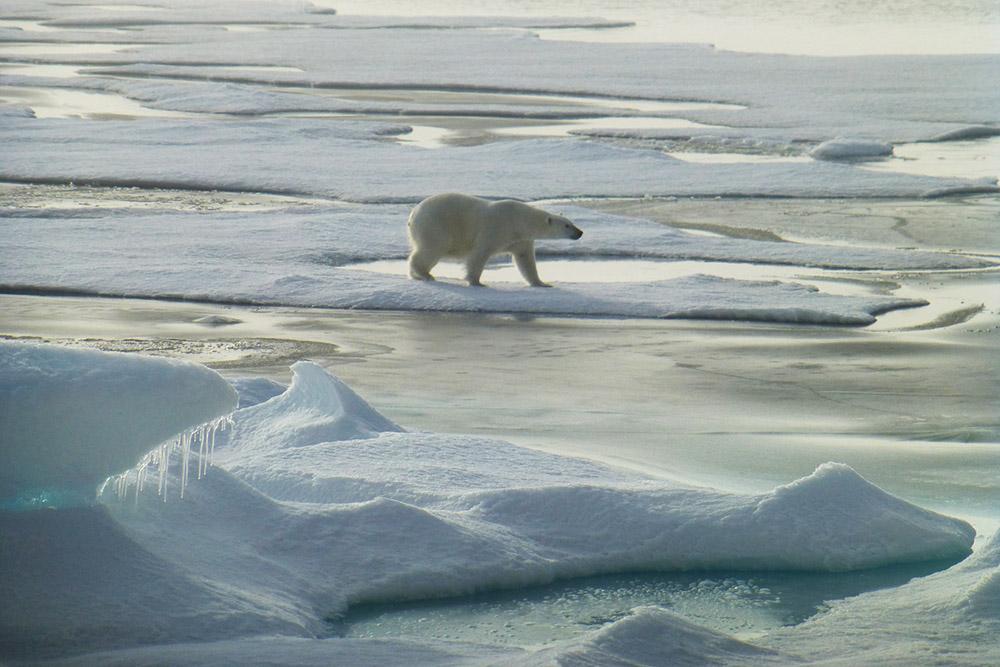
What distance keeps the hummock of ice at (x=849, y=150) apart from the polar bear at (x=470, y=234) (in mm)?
7653

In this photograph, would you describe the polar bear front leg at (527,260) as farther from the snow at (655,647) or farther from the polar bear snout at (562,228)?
the snow at (655,647)

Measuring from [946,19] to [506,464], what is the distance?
38.5 metres

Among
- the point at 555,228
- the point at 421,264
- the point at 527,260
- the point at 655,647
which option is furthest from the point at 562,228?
the point at 655,647

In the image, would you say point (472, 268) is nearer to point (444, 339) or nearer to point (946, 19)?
point (444, 339)

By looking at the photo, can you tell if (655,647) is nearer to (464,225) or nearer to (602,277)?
(464,225)

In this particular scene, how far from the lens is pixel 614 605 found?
15.3 feet

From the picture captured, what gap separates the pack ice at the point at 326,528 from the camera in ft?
13.5

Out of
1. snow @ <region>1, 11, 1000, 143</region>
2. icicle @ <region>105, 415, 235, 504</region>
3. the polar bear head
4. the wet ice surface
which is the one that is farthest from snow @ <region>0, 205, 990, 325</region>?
snow @ <region>1, 11, 1000, 143</region>

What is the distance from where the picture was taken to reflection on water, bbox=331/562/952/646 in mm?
4434

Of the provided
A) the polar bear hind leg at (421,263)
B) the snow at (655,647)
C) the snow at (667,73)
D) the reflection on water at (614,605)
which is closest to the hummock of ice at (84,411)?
the reflection on water at (614,605)

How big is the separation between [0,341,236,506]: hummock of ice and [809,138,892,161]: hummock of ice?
554 inches

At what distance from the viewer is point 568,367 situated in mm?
8281

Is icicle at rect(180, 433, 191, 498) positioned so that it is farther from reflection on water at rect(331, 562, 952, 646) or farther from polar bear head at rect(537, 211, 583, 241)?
polar bear head at rect(537, 211, 583, 241)

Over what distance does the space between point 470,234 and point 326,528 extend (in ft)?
19.8
